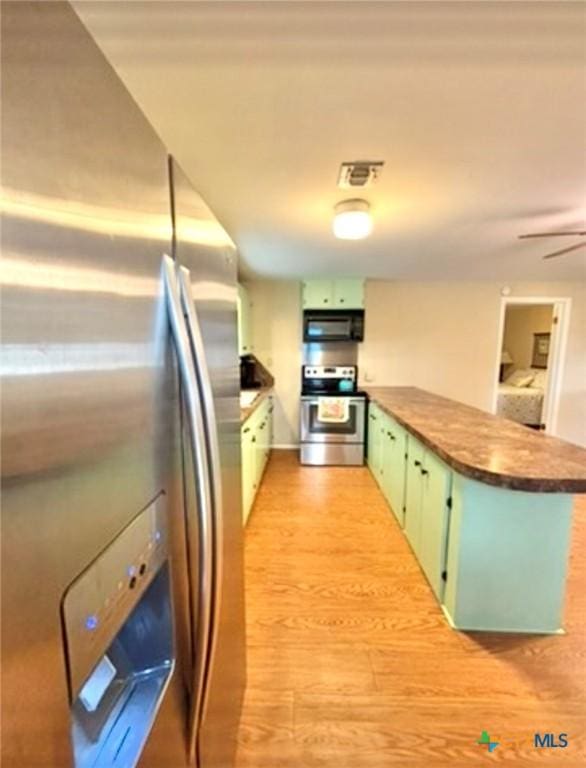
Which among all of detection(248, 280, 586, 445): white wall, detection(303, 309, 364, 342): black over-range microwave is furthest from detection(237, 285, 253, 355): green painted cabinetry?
detection(303, 309, 364, 342): black over-range microwave

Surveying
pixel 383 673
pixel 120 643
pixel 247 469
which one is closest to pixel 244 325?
pixel 247 469

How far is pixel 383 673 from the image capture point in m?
1.64

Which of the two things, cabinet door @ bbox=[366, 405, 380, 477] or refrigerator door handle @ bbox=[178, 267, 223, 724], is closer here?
refrigerator door handle @ bbox=[178, 267, 223, 724]

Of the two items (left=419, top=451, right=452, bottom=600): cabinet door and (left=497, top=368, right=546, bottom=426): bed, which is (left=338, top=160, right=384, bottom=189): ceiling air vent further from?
(left=497, top=368, right=546, bottom=426): bed

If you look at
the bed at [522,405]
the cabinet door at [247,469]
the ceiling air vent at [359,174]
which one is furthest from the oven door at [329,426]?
the bed at [522,405]

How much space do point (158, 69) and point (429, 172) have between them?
4.35ft

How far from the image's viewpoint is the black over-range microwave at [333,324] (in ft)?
15.0

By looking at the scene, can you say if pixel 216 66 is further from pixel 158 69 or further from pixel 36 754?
pixel 36 754

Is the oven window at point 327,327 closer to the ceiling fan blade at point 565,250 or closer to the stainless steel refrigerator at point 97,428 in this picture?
the ceiling fan blade at point 565,250

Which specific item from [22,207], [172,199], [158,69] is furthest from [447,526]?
[158,69]

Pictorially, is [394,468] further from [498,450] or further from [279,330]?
[279,330]

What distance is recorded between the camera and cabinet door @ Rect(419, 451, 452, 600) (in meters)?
2.01

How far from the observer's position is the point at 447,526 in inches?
78.5

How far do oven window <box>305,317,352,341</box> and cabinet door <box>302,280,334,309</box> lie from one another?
0.19m
